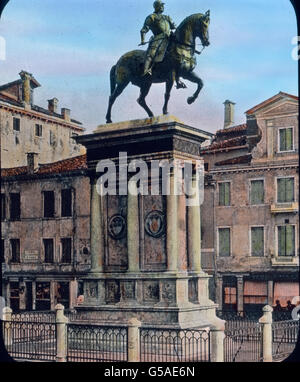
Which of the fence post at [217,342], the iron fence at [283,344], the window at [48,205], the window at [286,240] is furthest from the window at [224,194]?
the fence post at [217,342]

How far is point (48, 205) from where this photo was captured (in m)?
25.3

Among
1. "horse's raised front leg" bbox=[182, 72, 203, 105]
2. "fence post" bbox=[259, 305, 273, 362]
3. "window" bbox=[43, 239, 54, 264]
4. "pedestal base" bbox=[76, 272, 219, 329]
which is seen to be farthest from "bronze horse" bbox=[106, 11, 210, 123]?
"window" bbox=[43, 239, 54, 264]

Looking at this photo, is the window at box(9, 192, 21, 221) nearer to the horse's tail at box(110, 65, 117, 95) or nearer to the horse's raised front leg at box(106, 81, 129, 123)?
the horse's raised front leg at box(106, 81, 129, 123)

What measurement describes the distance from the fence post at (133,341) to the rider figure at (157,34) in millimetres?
5033

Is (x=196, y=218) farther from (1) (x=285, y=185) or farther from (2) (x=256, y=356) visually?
(1) (x=285, y=185)

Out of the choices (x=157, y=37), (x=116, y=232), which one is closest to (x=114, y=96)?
(x=157, y=37)

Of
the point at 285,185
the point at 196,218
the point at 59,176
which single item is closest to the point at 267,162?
the point at 285,185

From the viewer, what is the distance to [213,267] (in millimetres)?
25234

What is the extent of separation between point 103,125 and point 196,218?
2.82 m

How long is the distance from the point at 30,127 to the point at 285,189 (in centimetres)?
784

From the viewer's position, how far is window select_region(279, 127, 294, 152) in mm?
24109

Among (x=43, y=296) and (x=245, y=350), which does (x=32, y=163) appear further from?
(x=245, y=350)

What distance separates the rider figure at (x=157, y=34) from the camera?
16156 millimetres

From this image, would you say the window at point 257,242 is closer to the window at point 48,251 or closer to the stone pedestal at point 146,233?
the window at point 48,251
